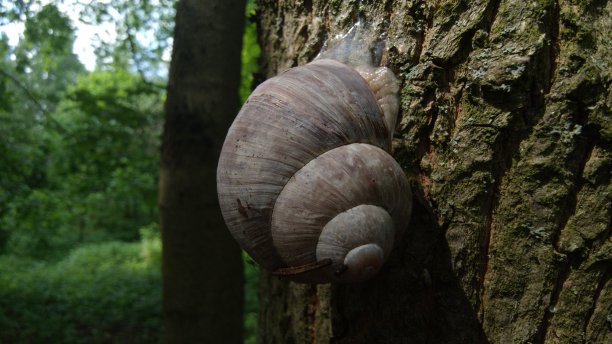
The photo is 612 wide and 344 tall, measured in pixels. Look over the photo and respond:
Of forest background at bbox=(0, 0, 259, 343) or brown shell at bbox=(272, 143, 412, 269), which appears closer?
brown shell at bbox=(272, 143, 412, 269)

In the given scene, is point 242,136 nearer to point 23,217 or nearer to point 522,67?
point 522,67

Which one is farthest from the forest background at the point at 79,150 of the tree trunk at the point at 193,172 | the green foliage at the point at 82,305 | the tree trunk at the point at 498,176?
the tree trunk at the point at 498,176

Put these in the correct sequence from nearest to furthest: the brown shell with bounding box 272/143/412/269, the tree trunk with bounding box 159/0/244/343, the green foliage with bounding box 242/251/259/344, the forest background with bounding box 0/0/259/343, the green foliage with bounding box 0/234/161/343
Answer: the brown shell with bounding box 272/143/412/269, the tree trunk with bounding box 159/0/244/343, the forest background with bounding box 0/0/259/343, the green foliage with bounding box 242/251/259/344, the green foliage with bounding box 0/234/161/343

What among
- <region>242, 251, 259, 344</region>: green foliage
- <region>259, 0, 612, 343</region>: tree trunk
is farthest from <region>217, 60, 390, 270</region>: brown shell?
<region>242, 251, 259, 344</region>: green foliage

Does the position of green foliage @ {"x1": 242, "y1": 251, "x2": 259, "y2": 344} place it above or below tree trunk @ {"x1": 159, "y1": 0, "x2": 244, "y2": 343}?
below

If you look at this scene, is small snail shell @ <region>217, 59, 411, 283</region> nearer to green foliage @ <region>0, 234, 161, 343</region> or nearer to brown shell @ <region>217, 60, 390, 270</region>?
brown shell @ <region>217, 60, 390, 270</region>

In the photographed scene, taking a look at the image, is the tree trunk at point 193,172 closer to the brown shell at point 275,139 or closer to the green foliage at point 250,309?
the brown shell at point 275,139


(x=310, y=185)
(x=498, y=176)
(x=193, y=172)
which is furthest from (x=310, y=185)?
(x=193, y=172)
